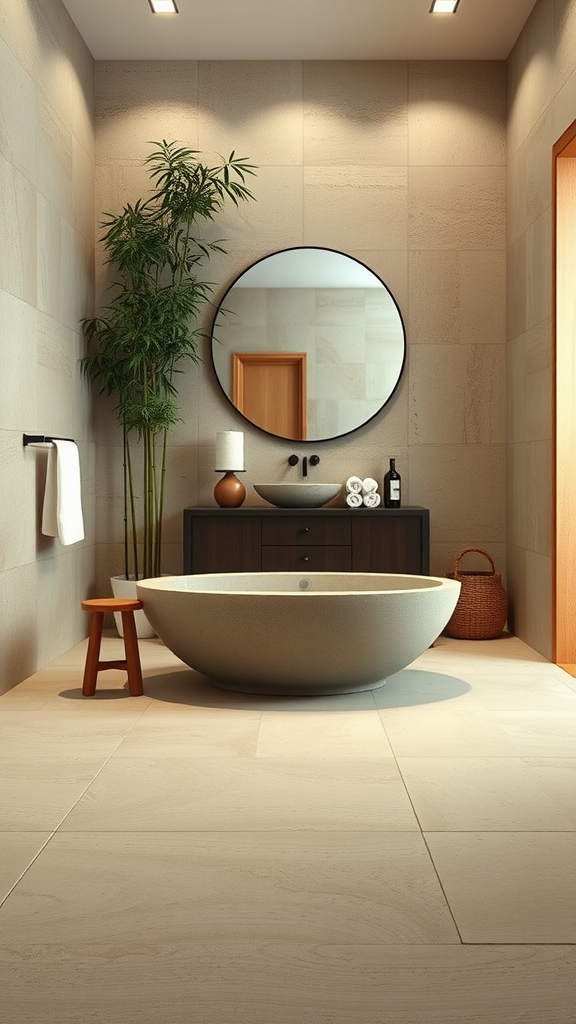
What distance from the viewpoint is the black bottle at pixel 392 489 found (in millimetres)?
5773

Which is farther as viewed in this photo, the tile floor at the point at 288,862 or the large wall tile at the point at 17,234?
the large wall tile at the point at 17,234

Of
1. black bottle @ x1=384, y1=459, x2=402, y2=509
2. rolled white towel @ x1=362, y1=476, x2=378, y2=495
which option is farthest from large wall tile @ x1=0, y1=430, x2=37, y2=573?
black bottle @ x1=384, y1=459, x2=402, y2=509

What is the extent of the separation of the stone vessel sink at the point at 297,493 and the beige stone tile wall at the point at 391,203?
39 centimetres

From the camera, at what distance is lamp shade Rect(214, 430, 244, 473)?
18.7ft

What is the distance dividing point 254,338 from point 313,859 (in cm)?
404

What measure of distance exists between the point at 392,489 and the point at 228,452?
90 centimetres

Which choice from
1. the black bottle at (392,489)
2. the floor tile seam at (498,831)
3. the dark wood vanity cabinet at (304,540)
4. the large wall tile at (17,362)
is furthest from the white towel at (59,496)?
the floor tile seam at (498,831)

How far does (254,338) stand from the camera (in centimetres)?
596

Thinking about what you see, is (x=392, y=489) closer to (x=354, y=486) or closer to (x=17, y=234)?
(x=354, y=486)

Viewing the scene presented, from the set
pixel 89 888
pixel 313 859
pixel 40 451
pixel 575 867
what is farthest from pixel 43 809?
pixel 40 451

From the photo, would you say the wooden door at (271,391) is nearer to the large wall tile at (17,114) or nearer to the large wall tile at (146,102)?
the large wall tile at (146,102)

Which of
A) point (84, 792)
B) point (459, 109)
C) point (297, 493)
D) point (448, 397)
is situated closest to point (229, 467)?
point (297, 493)

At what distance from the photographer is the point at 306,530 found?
5.48 metres

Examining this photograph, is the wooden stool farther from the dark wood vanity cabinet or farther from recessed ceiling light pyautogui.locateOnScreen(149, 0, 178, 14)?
recessed ceiling light pyautogui.locateOnScreen(149, 0, 178, 14)
